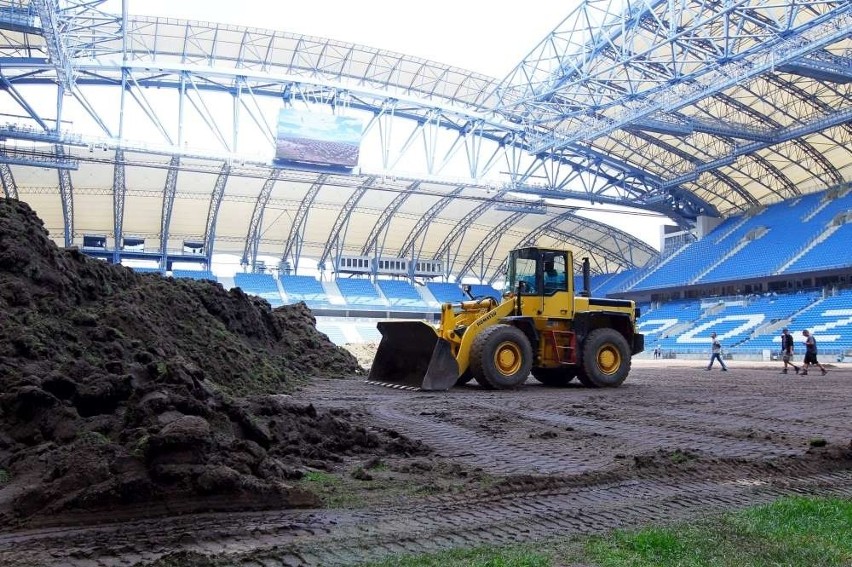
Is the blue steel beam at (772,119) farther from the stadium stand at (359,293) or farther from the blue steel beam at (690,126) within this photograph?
the stadium stand at (359,293)

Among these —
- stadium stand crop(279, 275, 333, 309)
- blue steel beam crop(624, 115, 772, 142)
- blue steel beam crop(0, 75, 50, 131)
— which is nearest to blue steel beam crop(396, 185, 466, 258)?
stadium stand crop(279, 275, 333, 309)

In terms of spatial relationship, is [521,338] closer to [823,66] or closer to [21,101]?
[823,66]

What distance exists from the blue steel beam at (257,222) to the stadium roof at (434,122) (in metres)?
0.14

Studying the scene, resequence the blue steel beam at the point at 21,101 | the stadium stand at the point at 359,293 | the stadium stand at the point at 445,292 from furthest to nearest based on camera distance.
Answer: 1. the stadium stand at the point at 445,292
2. the stadium stand at the point at 359,293
3. the blue steel beam at the point at 21,101

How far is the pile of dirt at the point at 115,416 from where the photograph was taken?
4.44 meters

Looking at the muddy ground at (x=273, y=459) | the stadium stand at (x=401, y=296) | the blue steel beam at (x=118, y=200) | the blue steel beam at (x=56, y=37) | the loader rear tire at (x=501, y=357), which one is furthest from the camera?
the stadium stand at (x=401, y=296)

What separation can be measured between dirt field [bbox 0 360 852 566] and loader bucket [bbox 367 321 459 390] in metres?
2.01

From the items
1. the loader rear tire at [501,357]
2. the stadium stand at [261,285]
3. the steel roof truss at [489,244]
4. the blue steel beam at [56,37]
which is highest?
the blue steel beam at [56,37]

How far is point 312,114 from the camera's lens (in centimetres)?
3152

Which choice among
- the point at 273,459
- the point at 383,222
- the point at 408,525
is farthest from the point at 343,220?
the point at 408,525

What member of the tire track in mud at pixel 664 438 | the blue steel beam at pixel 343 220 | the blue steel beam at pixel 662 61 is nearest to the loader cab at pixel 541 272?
the tire track in mud at pixel 664 438

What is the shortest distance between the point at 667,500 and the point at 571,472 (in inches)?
36.8

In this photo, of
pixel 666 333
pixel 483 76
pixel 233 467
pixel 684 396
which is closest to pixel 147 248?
pixel 483 76

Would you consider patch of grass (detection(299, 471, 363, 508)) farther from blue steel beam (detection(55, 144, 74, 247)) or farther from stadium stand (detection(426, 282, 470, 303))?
stadium stand (detection(426, 282, 470, 303))
